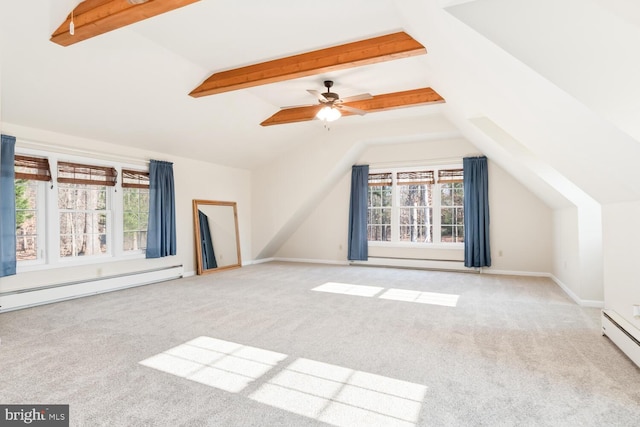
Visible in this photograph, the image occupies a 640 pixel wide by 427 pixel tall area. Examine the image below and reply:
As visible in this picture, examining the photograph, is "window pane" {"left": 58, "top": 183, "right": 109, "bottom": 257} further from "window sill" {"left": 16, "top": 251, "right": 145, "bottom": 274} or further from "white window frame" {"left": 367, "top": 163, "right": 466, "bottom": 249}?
"white window frame" {"left": 367, "top": 163, "right": 466, "bottom": 249}

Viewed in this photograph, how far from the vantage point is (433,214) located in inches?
289

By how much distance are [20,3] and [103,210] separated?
3.07m

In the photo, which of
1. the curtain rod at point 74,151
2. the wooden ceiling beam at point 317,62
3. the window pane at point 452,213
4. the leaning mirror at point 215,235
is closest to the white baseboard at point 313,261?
the leaning mirror at point 215,235

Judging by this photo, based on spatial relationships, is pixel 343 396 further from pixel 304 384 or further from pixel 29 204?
pixel 29 204

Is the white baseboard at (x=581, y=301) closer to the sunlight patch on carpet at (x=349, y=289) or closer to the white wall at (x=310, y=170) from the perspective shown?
the sunlight patch on carpet at (x=349, y=289)

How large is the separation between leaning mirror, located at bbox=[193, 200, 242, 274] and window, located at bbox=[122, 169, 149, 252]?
3.29 feet

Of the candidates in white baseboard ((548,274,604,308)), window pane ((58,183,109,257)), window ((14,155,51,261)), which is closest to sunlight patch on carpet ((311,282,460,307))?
white baseboard ((548,274,604,308))

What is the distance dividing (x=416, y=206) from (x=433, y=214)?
395mm

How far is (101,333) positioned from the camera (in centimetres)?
327

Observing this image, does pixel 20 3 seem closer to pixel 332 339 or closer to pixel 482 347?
pixel 332 339
